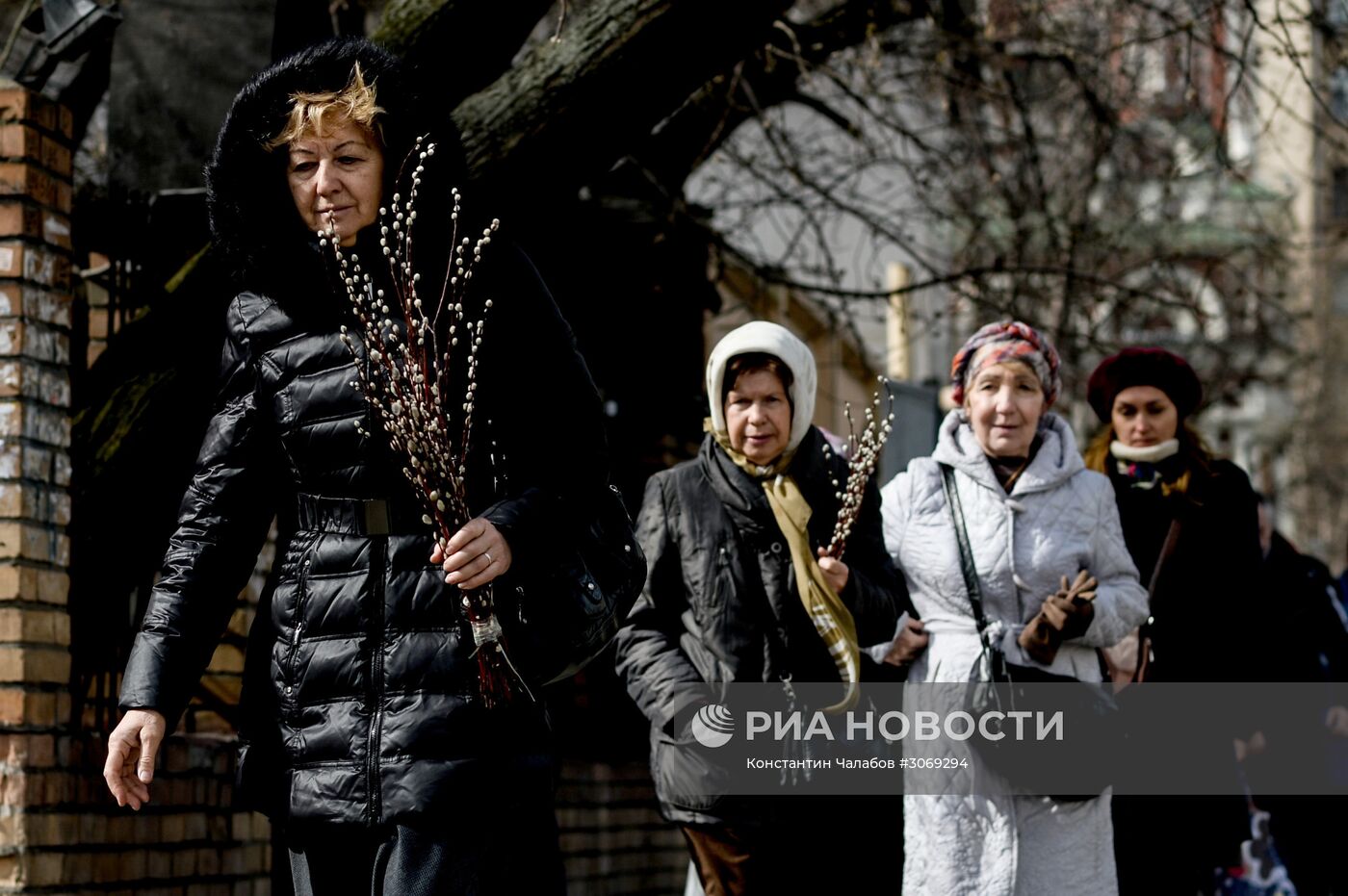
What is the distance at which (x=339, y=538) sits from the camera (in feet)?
12.7

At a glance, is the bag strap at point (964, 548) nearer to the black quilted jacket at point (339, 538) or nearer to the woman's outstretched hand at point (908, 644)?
the woman's outstretched hand at point (908, 644)

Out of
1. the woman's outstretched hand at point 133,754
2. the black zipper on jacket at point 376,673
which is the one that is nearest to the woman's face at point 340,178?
the black zipper on jacket at point 376,673

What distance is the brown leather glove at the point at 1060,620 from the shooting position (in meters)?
5.63

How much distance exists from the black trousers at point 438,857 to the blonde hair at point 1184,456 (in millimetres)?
3632

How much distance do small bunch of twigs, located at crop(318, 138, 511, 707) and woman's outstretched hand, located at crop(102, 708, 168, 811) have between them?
0.63 meters

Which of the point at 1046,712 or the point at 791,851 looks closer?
the point at 791,851

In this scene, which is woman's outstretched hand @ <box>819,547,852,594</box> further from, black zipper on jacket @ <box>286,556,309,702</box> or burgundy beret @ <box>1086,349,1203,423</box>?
black zipper on jacket @ <box>286,556,309,702</box>

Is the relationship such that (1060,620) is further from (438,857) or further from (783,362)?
(438,857)

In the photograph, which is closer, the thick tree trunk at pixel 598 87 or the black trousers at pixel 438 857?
the black trousers at pixel 438 857

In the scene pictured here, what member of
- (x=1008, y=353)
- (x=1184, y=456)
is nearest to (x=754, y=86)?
(x=1184, y=456)

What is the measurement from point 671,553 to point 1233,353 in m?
16.8

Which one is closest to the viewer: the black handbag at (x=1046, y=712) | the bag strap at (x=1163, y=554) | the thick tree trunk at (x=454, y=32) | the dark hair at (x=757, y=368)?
the black handbag at (x=1046, y=712)

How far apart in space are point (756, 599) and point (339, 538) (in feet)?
6.44

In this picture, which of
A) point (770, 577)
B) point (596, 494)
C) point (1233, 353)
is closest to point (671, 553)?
point (770, 577)
